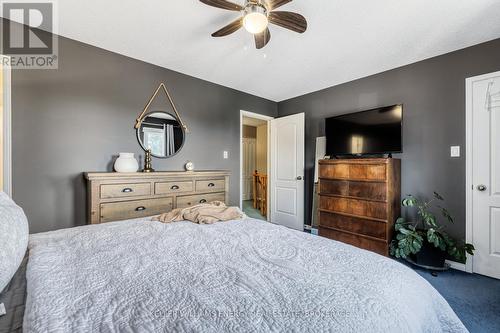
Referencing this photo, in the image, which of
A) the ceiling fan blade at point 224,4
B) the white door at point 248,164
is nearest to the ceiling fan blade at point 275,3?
the ceiling fan blade at point 224,4

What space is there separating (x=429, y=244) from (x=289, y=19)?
2.66 metres

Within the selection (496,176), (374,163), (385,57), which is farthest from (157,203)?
(496,176)

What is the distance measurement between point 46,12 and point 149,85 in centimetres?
109

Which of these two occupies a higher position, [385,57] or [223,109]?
[385,57]

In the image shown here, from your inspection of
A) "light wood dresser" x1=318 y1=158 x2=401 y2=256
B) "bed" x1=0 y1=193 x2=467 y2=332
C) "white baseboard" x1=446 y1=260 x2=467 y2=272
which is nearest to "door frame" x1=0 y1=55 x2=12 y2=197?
"bed" x1=0 y1=193 x2=467 y2=332

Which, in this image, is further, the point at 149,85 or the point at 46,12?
the point at 149,85

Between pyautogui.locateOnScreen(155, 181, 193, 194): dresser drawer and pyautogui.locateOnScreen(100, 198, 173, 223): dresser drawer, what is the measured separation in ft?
0.34

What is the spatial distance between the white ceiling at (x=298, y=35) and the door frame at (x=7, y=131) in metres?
0.69

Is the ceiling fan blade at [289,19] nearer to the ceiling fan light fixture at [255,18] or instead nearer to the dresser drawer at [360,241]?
the ceiling fan light fixture at [255,18]

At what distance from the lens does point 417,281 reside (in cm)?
91

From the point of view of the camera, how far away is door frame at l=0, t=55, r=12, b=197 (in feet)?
6.68

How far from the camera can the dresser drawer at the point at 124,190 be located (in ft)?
7.21

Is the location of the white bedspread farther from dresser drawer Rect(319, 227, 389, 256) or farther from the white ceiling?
the white ceiling

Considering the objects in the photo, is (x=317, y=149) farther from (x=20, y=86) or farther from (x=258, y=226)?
(x=20, y=86)
